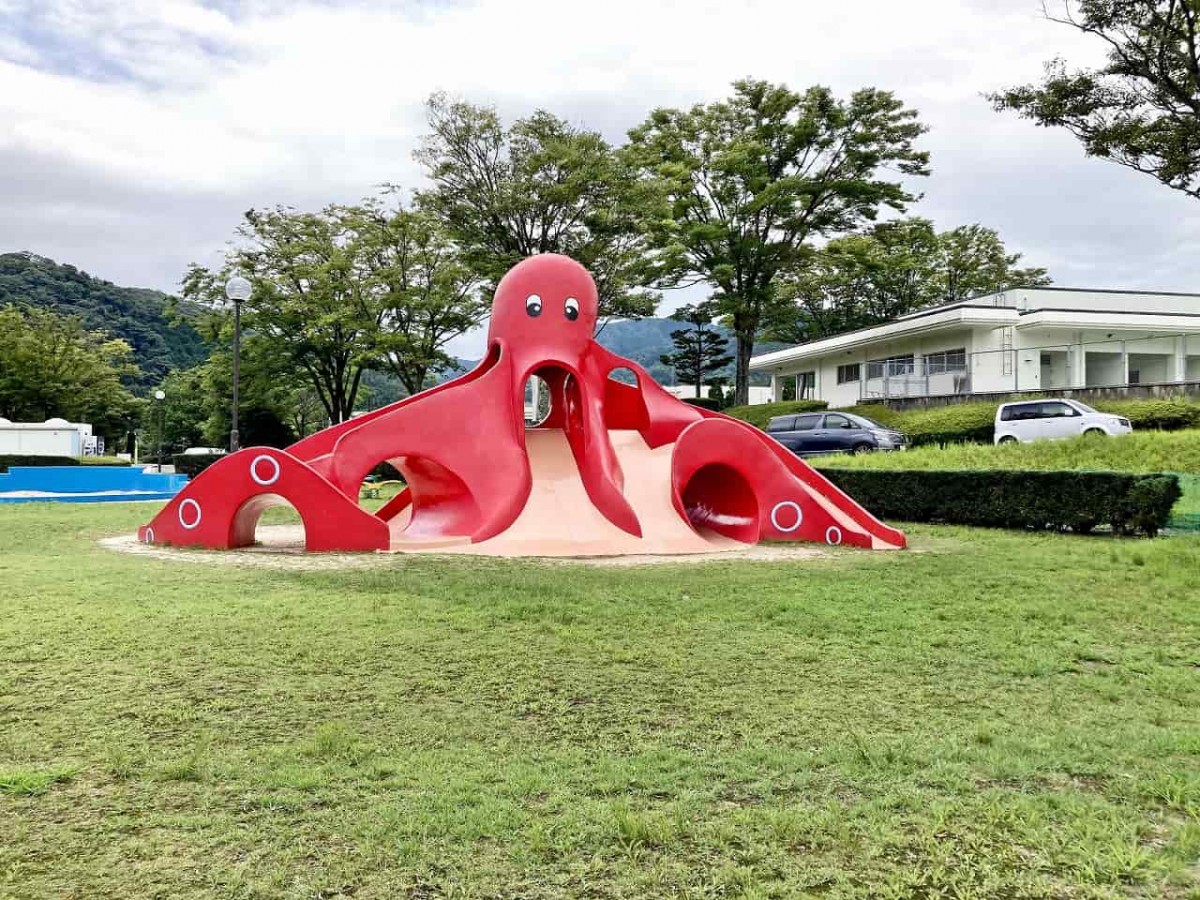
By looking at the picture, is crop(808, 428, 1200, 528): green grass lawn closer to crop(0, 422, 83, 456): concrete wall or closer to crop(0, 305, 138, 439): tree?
crop(0, 422, 83, 456): concrete wall

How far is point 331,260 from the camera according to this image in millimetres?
29359

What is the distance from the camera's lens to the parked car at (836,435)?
23266 mm

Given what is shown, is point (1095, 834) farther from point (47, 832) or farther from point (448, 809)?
point (47, 832)

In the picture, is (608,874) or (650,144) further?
(650,144)

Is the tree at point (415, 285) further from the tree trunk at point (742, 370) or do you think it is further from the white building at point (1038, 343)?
the white building at point (1038, 343)

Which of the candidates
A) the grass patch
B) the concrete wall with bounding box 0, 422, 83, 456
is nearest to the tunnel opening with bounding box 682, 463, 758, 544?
the grass patch

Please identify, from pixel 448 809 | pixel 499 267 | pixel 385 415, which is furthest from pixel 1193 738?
pixel 499 267

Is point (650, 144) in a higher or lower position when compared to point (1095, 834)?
higher

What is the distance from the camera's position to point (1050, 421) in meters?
21.1

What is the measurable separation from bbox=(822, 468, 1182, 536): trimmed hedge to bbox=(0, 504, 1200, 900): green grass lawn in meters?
5.25

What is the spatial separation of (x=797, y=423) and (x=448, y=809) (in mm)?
23043

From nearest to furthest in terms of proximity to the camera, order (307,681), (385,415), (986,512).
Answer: (307,681) < (385,415) < (986,512)


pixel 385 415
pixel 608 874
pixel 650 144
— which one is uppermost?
pixel 650 144

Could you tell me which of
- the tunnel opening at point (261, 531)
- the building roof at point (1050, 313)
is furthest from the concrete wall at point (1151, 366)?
the tunnel opening at point (261, 531)
